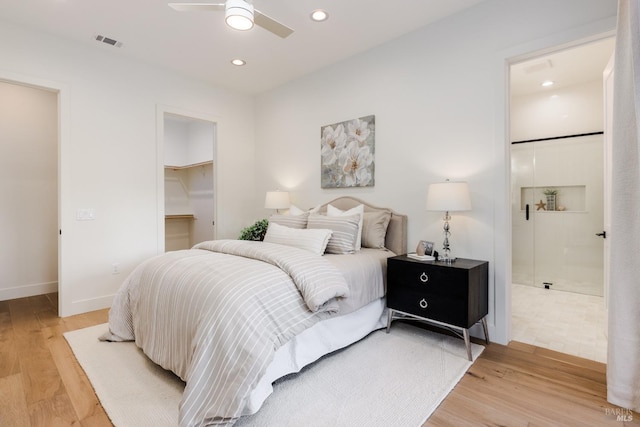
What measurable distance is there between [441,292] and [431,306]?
146 mm

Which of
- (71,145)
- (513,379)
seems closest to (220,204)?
(71,145)

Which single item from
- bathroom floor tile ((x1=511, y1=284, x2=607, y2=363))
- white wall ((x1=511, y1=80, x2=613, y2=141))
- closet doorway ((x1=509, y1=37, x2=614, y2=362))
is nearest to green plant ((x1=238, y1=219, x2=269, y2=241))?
bathroom floor tile ((x1=511, y1=284, x2=607, y2=363))

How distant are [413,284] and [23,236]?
4759mm

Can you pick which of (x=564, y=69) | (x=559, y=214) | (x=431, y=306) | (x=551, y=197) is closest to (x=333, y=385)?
(x=431, y=306)

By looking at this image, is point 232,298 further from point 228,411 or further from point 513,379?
point 513,379

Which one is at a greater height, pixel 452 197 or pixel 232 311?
pixel 452 197

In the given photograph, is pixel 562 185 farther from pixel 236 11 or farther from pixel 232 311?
pixel 232 311

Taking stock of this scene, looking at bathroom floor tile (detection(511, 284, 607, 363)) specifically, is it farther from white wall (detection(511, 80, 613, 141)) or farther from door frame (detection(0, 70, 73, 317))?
door frame (detection(0, 70, 73, 317))

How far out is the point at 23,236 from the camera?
4.01 meters

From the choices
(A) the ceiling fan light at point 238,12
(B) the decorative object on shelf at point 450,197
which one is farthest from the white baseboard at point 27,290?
(B) the decorative object on shelf at point 450,197

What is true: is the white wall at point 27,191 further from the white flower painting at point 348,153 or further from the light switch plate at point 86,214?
the white flower painting at point 348,153

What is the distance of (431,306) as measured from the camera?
2.44 metres

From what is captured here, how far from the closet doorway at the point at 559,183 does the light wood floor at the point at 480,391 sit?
1.23 m

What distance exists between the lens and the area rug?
1676mm
